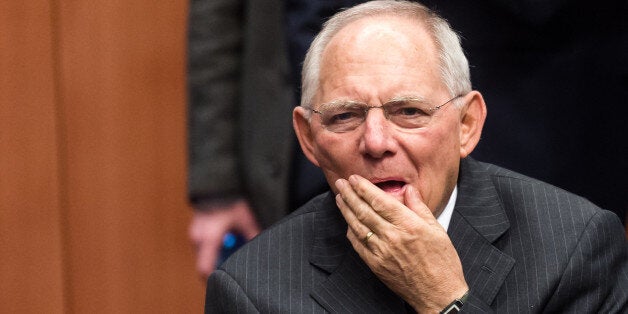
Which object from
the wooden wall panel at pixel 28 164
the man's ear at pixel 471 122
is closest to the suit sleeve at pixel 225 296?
the man's ear at pixel 471 122

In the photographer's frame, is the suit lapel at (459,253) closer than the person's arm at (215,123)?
Yes

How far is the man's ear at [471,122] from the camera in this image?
2.39m

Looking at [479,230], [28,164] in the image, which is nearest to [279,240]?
[479,230]

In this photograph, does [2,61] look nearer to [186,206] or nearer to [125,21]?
[125,21]

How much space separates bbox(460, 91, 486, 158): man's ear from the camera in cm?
239

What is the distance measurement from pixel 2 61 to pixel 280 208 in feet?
2.72

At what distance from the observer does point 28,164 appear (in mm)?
3383

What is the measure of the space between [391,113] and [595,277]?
0.44 m

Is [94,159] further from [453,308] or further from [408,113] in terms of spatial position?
[453,308]

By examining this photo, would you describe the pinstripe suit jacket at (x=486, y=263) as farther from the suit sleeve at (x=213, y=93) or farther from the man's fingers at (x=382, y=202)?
the suit sleeve at (x=213, y=93)

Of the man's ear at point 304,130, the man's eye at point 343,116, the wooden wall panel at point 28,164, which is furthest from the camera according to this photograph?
the wooden wall panel at point 28,164

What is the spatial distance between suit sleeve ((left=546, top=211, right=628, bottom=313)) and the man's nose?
37 cm

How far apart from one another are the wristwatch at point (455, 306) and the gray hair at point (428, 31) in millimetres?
357

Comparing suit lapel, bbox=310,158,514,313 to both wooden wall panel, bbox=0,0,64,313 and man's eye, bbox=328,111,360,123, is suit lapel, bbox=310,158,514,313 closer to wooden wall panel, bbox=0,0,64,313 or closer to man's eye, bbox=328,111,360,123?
man's eye, bbox=328,111,360,123
